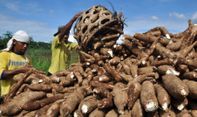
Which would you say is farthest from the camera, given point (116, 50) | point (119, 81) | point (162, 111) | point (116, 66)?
point (116, 50)

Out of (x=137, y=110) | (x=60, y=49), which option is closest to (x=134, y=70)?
(x=137, y=110)

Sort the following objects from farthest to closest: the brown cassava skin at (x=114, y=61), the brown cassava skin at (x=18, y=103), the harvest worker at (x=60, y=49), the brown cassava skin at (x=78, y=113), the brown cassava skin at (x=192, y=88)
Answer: the harvest worker at (x=60, y=49), the brown cassava skin at (x=114, y=61), the brown cassava skin at (x=18, y=103), the brown cassava skin at (x=78, y=113), the brown cassava skin at (x=192, y=88)

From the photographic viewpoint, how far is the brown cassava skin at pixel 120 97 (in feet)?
8.63

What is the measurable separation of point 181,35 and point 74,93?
53.7 inches

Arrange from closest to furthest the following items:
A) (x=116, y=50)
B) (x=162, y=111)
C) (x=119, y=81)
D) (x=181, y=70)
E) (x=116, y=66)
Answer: (x=162, y=111) → (x=181, y=70) → (x=119, y=81) → (x=116, y=66) → (x=116, y=50)

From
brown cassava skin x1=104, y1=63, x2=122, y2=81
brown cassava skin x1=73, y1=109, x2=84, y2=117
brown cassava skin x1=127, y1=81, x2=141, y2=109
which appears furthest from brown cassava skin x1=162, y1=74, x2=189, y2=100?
brown cassava skin x1=73, y1=109, x2=84, y2=117

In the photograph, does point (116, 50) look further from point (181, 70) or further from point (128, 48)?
A: point (181, 70)

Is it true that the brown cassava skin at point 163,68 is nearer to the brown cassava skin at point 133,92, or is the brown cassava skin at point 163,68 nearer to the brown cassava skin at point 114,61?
the brown cassava skin at point 133,92

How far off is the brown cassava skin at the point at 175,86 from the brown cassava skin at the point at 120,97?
35 centimetres

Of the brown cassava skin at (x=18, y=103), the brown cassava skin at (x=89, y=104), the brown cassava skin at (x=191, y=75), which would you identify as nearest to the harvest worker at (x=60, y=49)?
the brown cassava skin at (x=18, y=103)

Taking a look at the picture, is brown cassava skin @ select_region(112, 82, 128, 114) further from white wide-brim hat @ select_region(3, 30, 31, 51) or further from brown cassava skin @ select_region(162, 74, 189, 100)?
white wide-brim hat @ select_region(3, 30, 31, 51)

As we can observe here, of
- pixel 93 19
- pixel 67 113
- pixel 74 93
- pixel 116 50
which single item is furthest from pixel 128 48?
pixel 67 113

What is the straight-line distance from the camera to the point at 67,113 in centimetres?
287

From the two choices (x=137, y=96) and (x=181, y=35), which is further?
(x=181, y=35)
